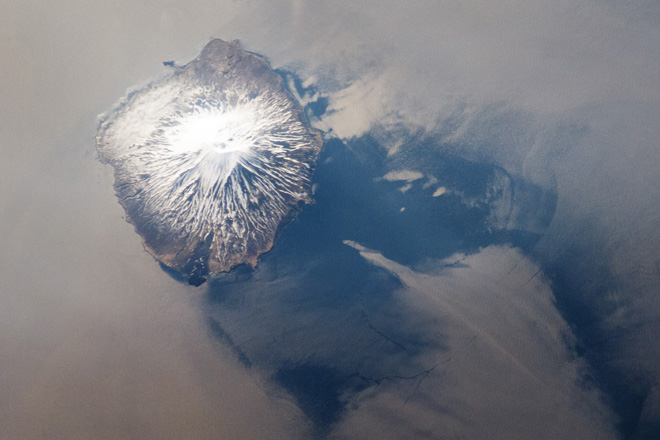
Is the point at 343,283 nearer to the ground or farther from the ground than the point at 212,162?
nearer to the ground

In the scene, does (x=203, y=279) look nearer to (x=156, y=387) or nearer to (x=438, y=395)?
(x=156, y=387)

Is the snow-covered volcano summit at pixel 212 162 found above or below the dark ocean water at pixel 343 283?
above

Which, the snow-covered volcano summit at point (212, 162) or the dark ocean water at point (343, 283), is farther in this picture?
the snow-covered volcano summit at point (212, 162)

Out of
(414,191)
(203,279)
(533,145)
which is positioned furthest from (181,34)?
(533,145)

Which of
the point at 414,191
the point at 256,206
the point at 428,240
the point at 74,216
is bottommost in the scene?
the point at 428,240

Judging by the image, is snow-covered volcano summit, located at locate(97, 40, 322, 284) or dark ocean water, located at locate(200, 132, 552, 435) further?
snow-covered volcano summit, located at locate(97, 40, 322, 284)

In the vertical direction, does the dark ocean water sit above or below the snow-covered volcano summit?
below

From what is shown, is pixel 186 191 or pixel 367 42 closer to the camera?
pixel 186 191

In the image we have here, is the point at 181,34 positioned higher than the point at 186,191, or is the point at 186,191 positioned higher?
the point at 181,34
